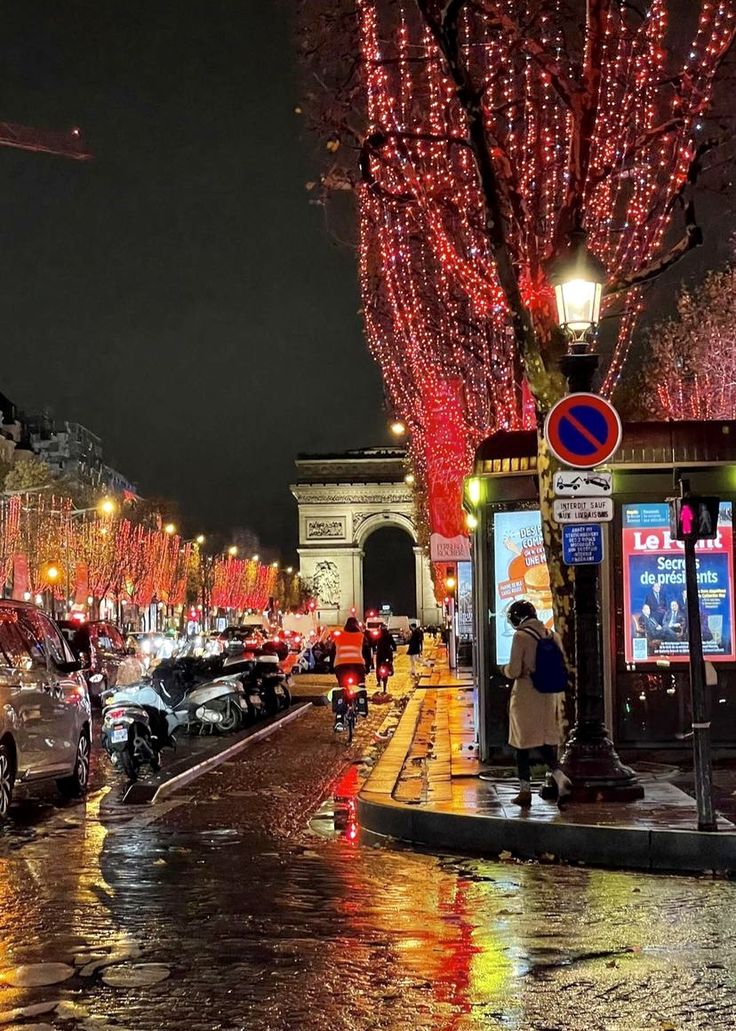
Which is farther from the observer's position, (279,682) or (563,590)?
(279,682)

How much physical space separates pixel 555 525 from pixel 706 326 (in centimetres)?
2996

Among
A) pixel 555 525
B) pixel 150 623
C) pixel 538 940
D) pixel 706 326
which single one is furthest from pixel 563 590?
pixel 150 623

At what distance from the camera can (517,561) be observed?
15602 millimetres

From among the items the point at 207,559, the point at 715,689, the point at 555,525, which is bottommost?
the point at 715,689

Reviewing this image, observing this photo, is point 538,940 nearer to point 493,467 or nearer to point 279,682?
point 493,467

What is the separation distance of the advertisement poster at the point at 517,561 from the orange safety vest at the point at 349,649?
635 cm

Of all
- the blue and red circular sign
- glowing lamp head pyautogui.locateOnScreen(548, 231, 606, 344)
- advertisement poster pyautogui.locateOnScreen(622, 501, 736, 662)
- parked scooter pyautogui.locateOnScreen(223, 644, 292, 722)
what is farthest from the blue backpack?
parked scooter pyautogui.locateOnScreen(223, 644, 292, 722)

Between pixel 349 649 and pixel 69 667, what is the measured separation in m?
8.57

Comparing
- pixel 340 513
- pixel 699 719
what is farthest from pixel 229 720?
pixel 340 513

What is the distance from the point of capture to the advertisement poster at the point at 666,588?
15.3 m

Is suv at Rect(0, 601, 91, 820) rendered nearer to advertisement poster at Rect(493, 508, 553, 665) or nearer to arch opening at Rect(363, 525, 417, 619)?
advertisement poster at Rect(493, 508, 553, 665)

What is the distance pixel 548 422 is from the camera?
11547mm

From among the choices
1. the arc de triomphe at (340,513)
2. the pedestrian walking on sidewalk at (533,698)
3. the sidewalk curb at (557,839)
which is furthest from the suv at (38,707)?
the arc de triomphe at (340,513)

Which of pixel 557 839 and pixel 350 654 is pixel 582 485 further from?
pixel 350 654
